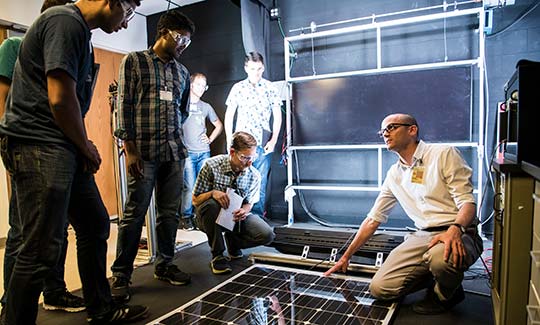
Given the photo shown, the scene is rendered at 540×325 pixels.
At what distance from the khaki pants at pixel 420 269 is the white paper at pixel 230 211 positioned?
3.18 ft

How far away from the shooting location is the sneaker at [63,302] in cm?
173

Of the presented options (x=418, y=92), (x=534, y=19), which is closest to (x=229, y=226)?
(x=418, y=92)

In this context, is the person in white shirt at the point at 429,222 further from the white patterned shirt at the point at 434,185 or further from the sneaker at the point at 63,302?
the sneaker at the point at 63,302

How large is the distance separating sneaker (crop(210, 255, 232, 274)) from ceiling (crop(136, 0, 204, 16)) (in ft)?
10.4

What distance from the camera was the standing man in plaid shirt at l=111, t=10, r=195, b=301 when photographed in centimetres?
188

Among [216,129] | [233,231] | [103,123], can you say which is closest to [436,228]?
[233,231]

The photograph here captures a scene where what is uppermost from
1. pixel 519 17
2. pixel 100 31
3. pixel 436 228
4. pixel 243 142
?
pixel 100 31

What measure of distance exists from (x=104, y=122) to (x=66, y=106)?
10.7ft

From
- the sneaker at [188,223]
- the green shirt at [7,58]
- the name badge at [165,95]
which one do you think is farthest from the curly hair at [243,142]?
the sneaker at [188,223]

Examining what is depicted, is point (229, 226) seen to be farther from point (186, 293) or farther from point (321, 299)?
point (321, 299)

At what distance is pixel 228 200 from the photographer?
2.23 metres

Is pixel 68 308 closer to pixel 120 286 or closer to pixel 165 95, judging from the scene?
pixel 120 286

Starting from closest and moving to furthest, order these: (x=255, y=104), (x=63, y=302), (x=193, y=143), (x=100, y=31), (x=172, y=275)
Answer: (x=63, y=302) < (x=172, y=275) < (x=255, y=104) < (x=193, y=143) < (x=100, y=31)

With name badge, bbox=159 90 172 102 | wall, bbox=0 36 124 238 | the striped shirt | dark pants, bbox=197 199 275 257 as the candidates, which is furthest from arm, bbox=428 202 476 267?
wall, bbox=0 36 124 238
